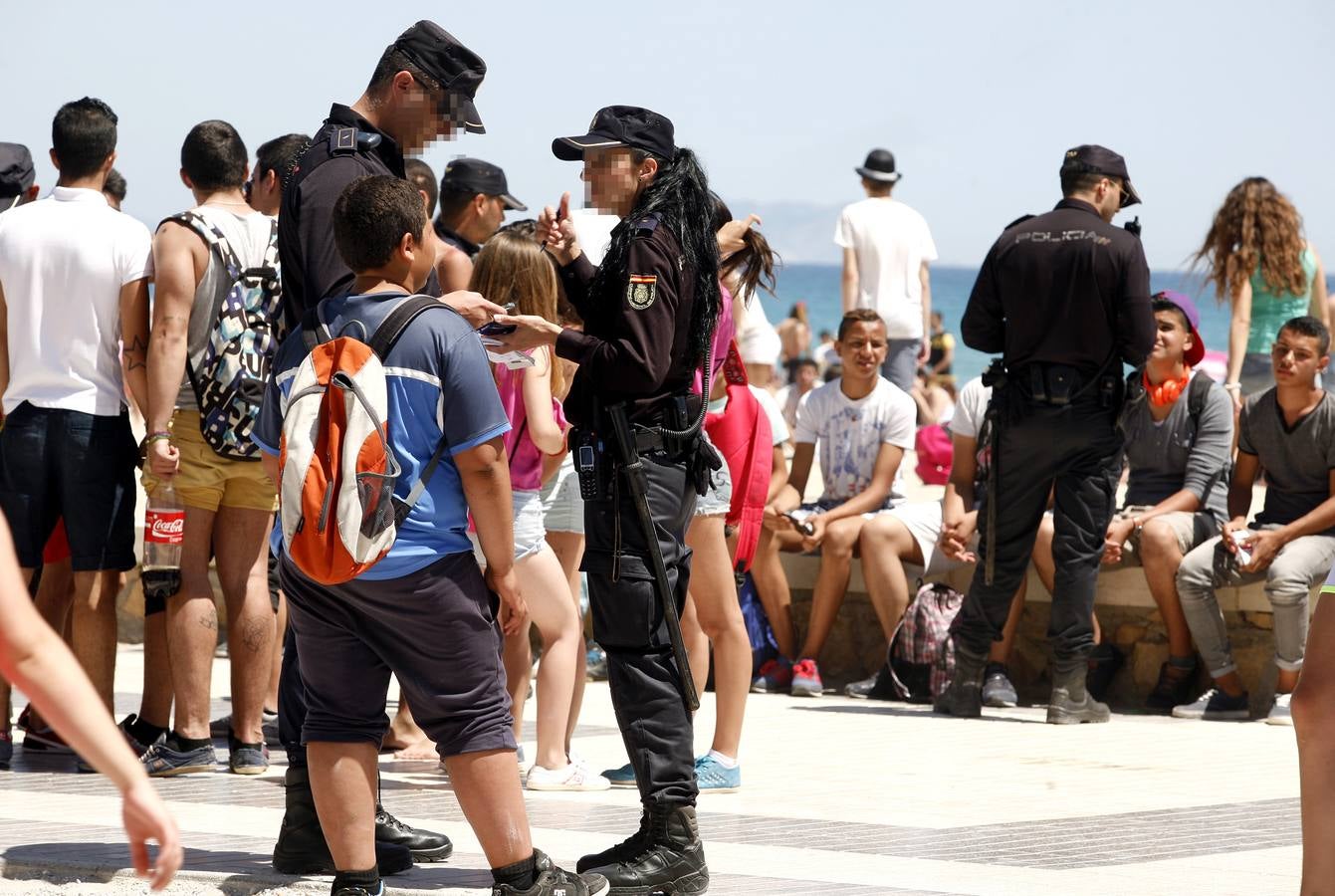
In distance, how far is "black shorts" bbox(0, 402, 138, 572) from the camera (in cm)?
667

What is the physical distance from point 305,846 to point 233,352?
7.03ft

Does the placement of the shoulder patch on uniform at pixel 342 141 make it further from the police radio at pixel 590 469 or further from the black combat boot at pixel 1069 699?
the black combat boot at pixel 1069 699

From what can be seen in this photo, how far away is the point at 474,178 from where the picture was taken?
7801 mm

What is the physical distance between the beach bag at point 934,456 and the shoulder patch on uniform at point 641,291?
8289 millimetres

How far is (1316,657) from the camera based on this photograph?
12.7 ft

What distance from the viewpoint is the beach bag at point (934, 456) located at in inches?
524

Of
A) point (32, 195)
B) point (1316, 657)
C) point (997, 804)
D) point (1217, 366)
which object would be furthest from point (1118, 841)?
point (1217, 366)

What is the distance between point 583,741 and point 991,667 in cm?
239

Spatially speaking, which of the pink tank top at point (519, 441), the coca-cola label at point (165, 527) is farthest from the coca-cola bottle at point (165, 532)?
the pink tank top at point (519, 441)

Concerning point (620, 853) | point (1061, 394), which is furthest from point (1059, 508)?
point (620, 853)

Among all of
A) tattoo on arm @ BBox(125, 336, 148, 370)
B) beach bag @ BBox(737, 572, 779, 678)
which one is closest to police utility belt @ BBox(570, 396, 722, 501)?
tattoo on arm @ BBox(125, 336, 148, 370)

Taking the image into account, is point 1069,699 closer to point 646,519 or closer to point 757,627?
point 757,627

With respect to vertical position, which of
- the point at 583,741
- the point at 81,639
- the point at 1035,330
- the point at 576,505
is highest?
the point at 1035,330

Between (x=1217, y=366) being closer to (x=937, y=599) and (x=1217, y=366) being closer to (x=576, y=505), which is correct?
(x=937, y=599)
